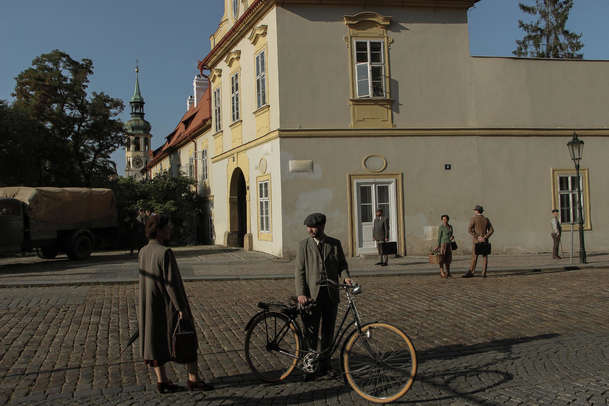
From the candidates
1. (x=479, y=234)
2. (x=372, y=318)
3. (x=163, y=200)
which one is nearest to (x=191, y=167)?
(x=163, y=200)

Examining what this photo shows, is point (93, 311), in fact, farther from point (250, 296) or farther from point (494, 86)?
point (494, 86)

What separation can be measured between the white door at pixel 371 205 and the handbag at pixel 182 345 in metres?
13.6

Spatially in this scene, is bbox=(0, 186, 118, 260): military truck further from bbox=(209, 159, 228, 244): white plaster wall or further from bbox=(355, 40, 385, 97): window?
bbox=(355, 40, 385, 97): window

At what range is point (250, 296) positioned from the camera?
439 inches

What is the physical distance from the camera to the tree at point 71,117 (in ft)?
109

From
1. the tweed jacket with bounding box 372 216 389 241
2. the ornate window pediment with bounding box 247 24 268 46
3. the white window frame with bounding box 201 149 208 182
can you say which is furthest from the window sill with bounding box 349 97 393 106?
the white window frame with bounding box 201 149 208 182

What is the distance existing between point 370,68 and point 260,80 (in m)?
3.92

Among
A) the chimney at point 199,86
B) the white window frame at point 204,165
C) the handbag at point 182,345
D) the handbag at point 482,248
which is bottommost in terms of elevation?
the handbag at point 182,345

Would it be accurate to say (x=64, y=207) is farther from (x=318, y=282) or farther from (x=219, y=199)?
(x=318, y=282)

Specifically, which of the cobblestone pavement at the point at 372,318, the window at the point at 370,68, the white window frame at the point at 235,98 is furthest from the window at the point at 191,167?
the cobblestone pavement at the point at 372,318

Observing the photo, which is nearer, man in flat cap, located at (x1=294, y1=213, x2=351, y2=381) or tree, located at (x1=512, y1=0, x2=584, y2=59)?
man in flat cap, located at (x1=294, y1=213, x2=351, y2=381)

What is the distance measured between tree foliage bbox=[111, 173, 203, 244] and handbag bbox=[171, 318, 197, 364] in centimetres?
2259

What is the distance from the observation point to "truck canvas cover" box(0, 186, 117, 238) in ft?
59.1

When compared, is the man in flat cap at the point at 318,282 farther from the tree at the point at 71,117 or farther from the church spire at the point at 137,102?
the church spire at the point at 137,102
